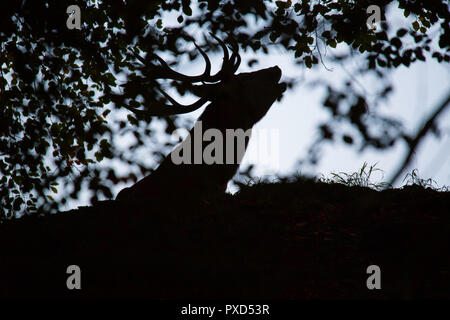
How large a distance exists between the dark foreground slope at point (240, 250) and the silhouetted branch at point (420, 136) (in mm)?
1481

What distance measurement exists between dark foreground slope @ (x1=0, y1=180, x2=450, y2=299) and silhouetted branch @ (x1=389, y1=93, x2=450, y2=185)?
1481 mm

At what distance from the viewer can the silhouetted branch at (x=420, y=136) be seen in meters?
1.96

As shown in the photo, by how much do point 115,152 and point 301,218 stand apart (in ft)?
8.46

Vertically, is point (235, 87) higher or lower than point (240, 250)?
higher

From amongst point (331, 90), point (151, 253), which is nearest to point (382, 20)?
point (331, 90)

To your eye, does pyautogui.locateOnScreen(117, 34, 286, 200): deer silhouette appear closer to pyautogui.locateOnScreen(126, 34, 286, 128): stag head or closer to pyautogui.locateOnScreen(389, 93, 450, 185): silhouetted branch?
pyautogui.locateOnScreen(126, 34, 286, 128): stag head

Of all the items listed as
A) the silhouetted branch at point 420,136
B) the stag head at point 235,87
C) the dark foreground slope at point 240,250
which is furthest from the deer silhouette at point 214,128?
the silhouetted branch at point 420,136

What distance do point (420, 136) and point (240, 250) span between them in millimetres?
3170

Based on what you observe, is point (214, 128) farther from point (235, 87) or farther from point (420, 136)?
point (420, 136)

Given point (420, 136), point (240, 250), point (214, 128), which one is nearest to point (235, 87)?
point (214, 128)

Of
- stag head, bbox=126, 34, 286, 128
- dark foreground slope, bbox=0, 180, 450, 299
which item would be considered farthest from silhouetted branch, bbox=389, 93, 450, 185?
stag head, bbox=126, 34, 286, 128

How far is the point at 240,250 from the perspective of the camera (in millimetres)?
4926

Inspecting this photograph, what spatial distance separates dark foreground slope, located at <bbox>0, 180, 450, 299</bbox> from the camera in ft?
14.5
